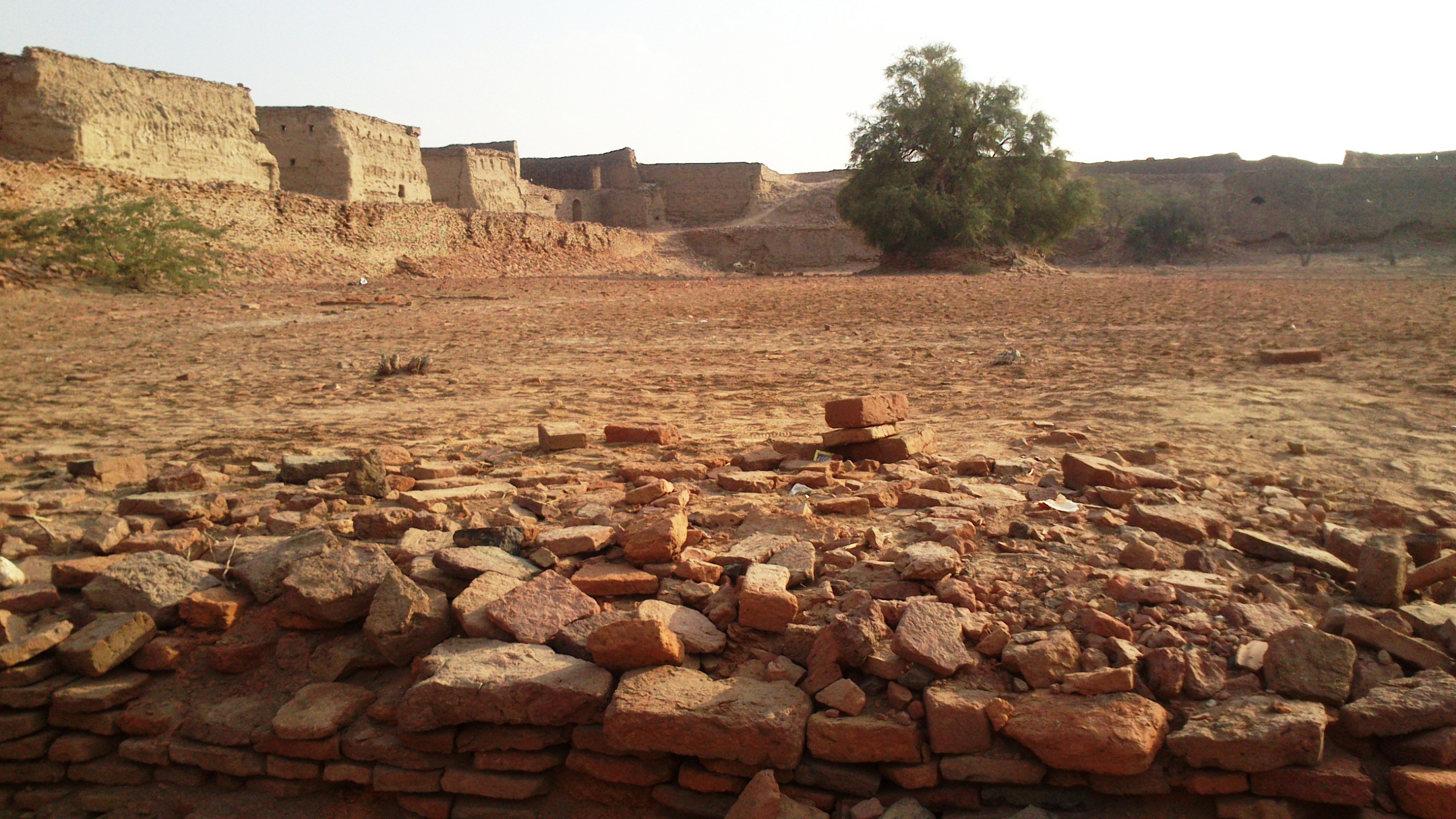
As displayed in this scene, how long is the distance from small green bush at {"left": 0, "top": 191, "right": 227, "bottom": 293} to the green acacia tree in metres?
15.4

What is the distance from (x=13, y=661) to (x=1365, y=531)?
4913mm

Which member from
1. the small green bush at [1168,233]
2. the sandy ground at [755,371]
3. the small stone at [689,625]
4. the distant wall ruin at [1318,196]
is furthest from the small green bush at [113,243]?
the distant wall ruin at [1318,196]

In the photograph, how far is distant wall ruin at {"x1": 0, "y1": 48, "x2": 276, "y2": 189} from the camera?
49.1ft

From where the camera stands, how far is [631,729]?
8.42ft

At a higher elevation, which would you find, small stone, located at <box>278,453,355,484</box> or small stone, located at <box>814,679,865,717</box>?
small stone, located at <box>278,453,355,484</box>

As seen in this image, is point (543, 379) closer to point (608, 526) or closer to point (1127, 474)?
point (608, 526)

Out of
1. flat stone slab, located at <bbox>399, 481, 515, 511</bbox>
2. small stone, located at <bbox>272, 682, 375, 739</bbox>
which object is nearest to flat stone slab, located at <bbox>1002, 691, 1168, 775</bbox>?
small stone, located at <bbox>272, 682, 375, 739</bbox>

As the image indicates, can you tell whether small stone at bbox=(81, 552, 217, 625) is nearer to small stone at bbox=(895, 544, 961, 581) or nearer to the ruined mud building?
small stone at bbox=(895, 544, 961, 581)

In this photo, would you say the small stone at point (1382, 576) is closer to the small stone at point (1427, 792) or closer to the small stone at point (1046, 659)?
the small stone at point (1427, 792)

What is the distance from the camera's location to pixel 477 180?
88.9 ft

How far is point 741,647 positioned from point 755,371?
4769 millimetres

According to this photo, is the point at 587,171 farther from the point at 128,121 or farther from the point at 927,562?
the point at 927,562

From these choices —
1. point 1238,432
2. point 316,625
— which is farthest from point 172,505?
point 1238,432

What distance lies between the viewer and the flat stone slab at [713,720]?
8.23 feet
